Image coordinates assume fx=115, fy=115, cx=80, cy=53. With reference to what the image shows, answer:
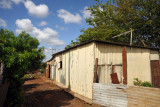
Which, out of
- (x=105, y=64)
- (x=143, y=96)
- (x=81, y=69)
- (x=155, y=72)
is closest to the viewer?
(x=143, y=96)

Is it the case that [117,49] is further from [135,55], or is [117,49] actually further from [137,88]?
[137,88]

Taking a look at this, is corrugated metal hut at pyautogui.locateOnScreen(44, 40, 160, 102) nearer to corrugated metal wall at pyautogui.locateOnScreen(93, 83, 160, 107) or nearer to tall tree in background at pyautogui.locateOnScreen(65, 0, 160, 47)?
corrugated metal wall at pyautogui.locateOnScreen(93, 83, 160, 107)

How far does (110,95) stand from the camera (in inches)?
219

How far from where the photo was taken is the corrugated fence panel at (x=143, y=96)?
4273 millimetres

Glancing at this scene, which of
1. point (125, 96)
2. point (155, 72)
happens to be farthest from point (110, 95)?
point (155, 72)

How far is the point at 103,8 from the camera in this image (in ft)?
61.5

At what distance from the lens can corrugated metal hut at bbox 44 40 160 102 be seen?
6762 millimetres

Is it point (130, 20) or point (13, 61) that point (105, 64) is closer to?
point (13, 61)

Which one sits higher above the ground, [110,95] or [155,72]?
[155,72]

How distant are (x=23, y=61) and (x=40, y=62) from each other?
2.08 m

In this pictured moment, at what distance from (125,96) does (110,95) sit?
2.46ft

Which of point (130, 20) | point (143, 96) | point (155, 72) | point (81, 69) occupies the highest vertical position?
point (130, 20)

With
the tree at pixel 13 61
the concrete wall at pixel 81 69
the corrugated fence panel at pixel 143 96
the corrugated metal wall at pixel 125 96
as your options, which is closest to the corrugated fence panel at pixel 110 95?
the corrugated metal wall at pixel 125 96

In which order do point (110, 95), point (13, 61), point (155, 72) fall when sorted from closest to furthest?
point (13, 61), point (110, 95), point (155, 72)
